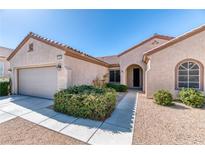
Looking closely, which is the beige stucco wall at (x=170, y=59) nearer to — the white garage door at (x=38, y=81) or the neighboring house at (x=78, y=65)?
the neighboring house at (x=78, y=65)

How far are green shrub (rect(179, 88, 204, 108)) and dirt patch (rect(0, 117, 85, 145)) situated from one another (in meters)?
7.18

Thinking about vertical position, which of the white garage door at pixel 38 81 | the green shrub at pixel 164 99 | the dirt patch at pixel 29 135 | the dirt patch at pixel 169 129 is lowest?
the dirt patch at pixel 29 135

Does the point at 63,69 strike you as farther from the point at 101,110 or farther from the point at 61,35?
the point at 101,110

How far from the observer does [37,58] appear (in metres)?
9.14

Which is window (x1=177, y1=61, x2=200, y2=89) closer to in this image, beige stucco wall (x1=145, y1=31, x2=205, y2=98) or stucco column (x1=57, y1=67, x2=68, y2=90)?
beige stucco wall (x1=145, y1=31, x2=205, y2=98)

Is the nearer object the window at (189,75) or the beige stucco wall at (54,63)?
the beige stucco wall at (54,63)

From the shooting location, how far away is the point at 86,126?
4.46 meters

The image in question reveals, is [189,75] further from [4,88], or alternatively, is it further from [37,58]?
[4,88]

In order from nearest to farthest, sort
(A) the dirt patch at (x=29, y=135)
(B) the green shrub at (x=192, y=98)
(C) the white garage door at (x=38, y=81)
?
(A) the dirt patch at (x=29, y=135)
(B) the green shrub at (x=192, y=98)
(C) the white garage door at (x=38, y=81)

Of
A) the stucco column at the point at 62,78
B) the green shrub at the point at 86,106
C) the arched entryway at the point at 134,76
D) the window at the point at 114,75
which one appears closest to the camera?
the green shrub at the point at 86,106

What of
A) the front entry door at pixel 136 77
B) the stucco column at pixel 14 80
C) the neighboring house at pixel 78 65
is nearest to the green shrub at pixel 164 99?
the neighboring house at pixel 78 65

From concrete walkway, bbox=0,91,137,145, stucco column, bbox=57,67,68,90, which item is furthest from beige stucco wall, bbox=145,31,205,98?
stucco column, bbox=57,67,68,90

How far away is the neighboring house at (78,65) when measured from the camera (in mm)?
7992
